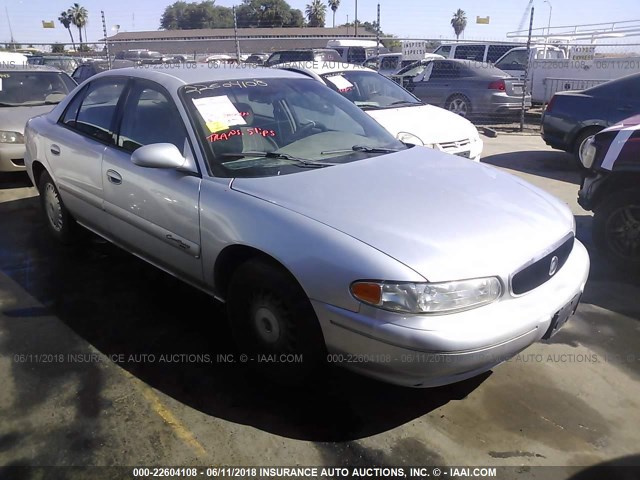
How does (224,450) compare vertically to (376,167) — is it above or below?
below

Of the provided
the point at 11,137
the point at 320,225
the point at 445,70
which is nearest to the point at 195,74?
the point at 320,225

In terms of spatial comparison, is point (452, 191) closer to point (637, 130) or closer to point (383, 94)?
point (637, 130)

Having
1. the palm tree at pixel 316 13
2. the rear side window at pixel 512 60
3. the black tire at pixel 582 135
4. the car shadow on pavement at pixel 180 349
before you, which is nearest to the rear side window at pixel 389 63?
the rear side window at pixel 512 60

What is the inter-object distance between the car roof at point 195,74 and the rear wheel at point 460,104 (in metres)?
8.82

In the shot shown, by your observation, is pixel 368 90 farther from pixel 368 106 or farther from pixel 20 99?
pixel 20 99

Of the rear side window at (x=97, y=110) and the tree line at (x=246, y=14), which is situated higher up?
the tree line at (x=246, y=14)

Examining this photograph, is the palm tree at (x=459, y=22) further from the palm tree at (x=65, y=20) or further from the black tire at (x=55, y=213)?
the black tire at (x=55, y=213)

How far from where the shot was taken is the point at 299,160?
125 inches

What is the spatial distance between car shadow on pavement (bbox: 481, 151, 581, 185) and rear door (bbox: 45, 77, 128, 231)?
6144mm

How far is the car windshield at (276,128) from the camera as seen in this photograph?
10.3 ft

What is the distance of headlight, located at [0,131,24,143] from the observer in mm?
6811

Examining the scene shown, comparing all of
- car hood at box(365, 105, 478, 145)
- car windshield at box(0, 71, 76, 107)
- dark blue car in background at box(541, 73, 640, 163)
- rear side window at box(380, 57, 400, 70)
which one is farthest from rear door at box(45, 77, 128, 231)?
rear side window at box(380, 57, 400, 70)

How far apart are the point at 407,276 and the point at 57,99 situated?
7590 mm

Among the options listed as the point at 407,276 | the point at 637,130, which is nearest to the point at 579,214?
the point at 637,130
